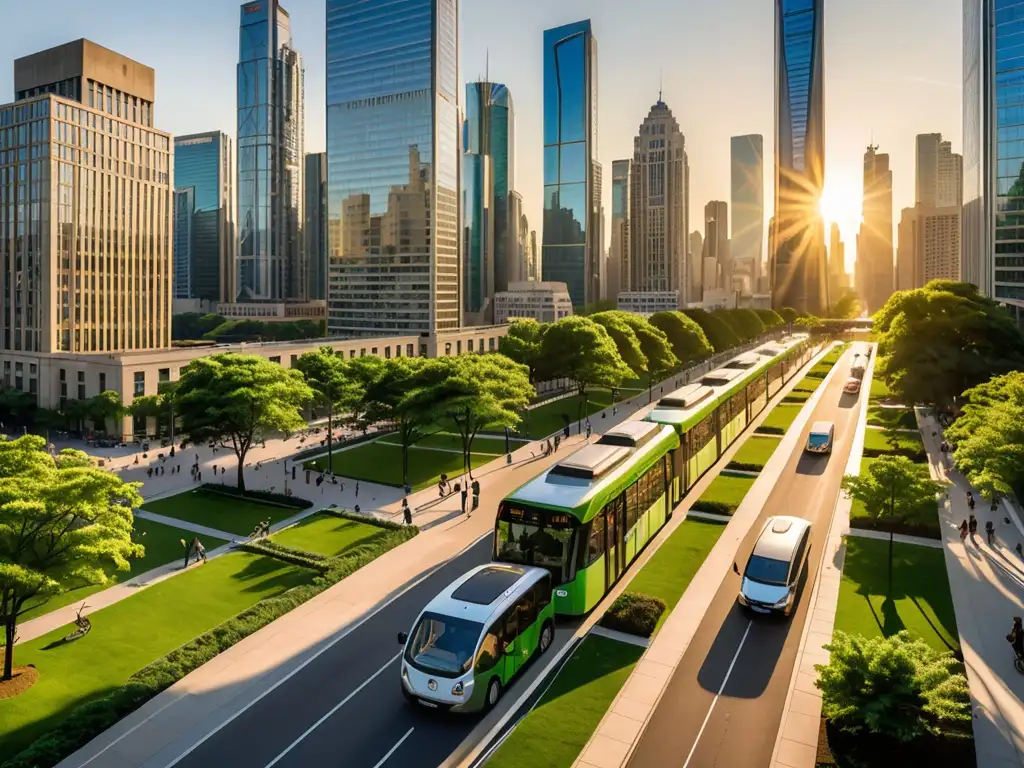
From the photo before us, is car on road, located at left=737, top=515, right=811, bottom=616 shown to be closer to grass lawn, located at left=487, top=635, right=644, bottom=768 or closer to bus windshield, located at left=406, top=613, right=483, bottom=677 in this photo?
grass lawn, located at left=487, top=635, right=644, bottom=768

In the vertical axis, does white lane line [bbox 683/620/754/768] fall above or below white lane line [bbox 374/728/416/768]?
above

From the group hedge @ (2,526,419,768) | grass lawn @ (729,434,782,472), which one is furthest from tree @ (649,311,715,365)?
hedge @ (2,526,419,768)

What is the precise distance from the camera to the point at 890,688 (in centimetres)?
1664

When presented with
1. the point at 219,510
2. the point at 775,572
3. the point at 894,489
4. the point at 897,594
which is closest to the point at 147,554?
the point at 219,510

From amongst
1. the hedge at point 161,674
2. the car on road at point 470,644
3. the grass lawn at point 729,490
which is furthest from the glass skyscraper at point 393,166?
the car on road at point 470,644

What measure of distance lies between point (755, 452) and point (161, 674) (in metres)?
42.7

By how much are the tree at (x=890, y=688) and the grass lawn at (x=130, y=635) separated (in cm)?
2155

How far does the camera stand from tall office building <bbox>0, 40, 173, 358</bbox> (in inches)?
3529

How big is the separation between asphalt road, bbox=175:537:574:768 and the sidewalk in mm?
12355

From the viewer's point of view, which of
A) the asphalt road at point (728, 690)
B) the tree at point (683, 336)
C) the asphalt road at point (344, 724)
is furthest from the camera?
the tree at point (683, 336)

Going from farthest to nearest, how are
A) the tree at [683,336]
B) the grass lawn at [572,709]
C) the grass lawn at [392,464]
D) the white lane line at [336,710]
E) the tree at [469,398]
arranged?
the tree at [683,336] → the grass lawn at [392,464] → the tree at [469,398] → the white lane line at [336,710] → the grass lawn at [572,709]

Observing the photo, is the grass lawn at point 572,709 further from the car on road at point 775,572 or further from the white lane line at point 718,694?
the car on road at point 775,572

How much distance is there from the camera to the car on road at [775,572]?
2505 centimetres

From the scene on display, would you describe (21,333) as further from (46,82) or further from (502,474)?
(502,474)
